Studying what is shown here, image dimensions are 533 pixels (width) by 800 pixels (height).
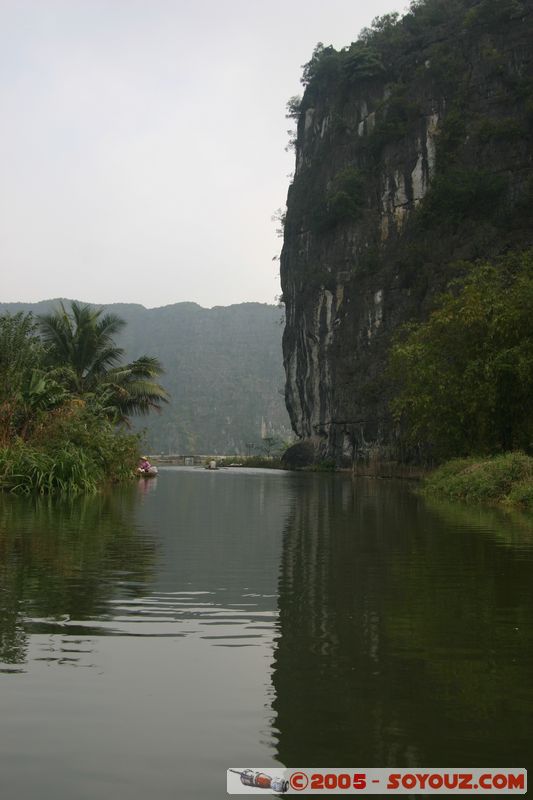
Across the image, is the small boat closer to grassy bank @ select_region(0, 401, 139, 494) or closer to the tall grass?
grassy bank @ select_region(0, 401, 139, 494)

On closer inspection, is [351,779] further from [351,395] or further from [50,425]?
[351,395]

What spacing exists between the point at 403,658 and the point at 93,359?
98.5 feet

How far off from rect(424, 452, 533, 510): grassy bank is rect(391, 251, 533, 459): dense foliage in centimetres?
358

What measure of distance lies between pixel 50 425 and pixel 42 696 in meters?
18.7

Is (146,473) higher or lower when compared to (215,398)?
lower

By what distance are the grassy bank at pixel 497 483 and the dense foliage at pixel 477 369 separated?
3.58 metres

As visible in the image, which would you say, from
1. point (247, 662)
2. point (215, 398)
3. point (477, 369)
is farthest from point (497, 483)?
point (215, 398)

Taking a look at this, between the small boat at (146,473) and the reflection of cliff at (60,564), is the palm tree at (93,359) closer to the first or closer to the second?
the small boat at (146,473)

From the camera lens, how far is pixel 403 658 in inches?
170

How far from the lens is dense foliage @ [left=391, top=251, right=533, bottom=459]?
2448cm

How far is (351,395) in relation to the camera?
5862cm
